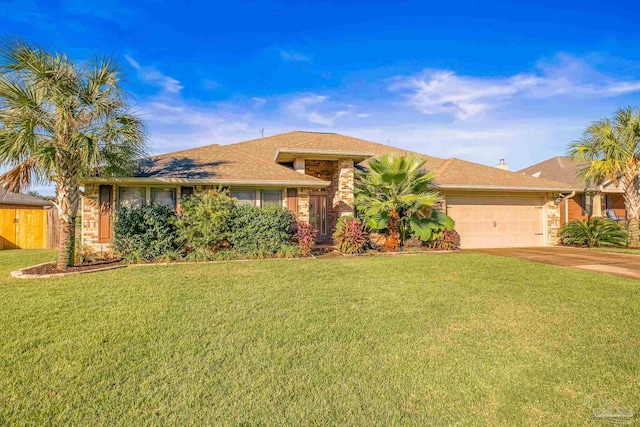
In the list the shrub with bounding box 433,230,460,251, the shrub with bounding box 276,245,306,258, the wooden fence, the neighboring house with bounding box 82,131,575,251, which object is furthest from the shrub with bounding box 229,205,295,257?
the wooden fence

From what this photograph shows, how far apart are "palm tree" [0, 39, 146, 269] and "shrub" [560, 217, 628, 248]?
16.3 metres

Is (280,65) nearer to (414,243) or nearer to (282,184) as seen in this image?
(282,184)

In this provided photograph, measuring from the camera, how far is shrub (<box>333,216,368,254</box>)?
453 inches

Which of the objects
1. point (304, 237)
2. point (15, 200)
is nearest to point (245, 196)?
point (304, 237)

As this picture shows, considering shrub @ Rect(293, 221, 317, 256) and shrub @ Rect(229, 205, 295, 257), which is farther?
shrub @ Rect(293, 221, 317, 256)

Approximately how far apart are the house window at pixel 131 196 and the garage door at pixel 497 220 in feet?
37.6

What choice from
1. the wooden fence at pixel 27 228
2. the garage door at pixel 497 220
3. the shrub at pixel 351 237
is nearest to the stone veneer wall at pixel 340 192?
the shrub at pixel 351 237

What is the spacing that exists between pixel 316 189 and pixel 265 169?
7.93ft

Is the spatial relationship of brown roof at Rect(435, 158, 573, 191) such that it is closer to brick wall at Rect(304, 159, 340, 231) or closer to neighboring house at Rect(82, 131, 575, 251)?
neighboring house at Rect(82, 131, 575, 251)

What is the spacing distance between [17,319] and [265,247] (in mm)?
6608

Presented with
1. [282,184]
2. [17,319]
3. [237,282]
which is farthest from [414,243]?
[17,319]

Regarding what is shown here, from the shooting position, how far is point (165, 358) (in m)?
3.70

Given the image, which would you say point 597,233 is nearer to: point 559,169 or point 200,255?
point 559,169

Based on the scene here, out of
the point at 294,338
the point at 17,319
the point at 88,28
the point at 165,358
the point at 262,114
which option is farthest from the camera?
the point at 262,114
